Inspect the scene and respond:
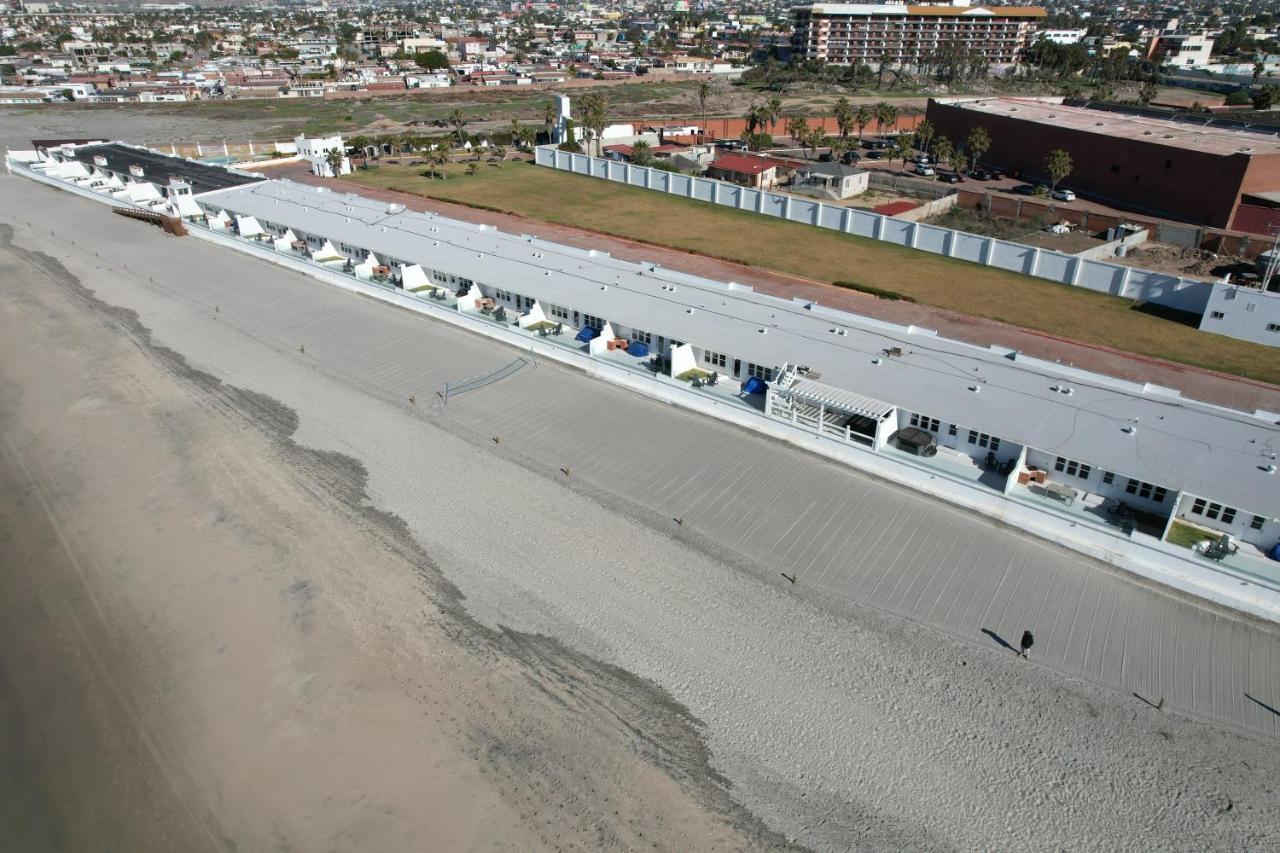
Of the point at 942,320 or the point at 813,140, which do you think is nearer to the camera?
the point at 942,320

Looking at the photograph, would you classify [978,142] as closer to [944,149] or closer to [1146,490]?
[944,149]

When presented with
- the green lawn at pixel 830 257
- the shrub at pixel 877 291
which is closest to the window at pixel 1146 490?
the green lawn at pixel 830 257

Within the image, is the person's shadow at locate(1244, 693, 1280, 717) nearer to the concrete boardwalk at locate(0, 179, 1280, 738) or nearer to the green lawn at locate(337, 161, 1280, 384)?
the concrete boardwalk at locate(0, 179, 1280, 738)

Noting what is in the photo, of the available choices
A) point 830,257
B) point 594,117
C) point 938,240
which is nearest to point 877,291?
point 830,257

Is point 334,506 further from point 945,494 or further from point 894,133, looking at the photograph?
point 894,133

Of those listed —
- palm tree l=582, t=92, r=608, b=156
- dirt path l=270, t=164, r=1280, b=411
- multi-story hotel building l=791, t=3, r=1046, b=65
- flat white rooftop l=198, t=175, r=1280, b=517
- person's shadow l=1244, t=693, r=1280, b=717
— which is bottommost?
dirt path l=270, t=164, r=1280, b=411

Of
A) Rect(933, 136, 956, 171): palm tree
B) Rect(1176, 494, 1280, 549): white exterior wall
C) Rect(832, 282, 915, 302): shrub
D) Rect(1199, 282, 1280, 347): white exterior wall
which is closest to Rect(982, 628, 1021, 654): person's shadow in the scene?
Rect(1176, 494, 1280, 549): white exterior wall
